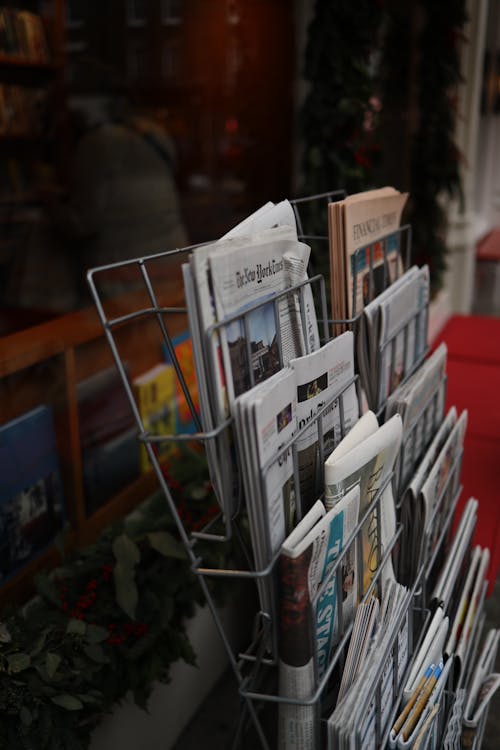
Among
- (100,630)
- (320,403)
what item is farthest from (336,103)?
(100,630)

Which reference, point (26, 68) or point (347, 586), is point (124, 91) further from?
point (347, 586)

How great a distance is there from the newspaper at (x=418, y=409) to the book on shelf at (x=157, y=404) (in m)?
0.77

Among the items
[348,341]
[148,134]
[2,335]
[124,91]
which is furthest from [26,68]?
[348,341]

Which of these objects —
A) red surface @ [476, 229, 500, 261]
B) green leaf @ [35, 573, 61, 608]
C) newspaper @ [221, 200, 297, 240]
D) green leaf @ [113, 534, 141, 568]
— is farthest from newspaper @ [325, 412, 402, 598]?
red surface @ [476, 229, 500, 261]

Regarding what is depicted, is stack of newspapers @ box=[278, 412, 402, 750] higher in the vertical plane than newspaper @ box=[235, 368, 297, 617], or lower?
lower

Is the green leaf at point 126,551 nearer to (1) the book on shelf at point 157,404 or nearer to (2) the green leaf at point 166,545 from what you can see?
(2) the green leaf at point 166,545

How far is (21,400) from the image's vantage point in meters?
1.51

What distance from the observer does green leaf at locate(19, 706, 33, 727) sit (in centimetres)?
101

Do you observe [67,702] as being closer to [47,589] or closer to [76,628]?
[76,628]

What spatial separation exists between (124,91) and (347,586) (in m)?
2.91

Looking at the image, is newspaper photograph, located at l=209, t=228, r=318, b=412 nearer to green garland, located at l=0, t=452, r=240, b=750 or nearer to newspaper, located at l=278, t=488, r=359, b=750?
newspaper, located at l=278, t=488, r=359, b=750

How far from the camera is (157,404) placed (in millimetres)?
1954

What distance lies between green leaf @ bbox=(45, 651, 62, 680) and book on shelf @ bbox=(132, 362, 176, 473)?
803mm

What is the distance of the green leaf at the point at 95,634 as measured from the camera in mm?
1176
